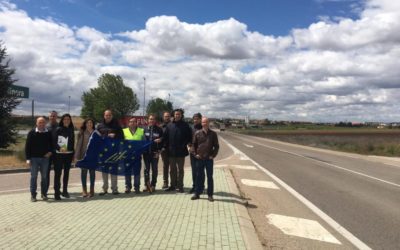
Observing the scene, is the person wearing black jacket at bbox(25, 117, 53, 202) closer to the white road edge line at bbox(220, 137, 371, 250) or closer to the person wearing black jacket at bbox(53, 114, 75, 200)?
the person wearing black jacket at bbox(53, 114, 75, 200)

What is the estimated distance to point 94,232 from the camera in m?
Answer: 6.99

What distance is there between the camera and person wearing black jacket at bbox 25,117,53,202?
404 inches

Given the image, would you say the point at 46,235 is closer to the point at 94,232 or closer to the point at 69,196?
the point at 94,232

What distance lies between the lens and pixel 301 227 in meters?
8.23

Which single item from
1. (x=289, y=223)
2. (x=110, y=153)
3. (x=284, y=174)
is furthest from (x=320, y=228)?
(x=284, y=174)

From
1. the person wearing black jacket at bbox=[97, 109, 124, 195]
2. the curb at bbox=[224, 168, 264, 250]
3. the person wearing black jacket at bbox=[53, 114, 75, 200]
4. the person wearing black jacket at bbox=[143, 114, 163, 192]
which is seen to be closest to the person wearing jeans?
the curb at bbox=[224, 168, 264, 250]

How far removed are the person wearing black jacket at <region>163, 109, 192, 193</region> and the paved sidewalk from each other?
73cm

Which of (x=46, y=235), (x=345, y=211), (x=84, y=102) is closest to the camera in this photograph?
(x=46, y=235)

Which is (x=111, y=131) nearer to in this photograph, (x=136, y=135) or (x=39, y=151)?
(x=136, y=135)

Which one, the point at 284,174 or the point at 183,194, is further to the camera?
the point at 284,174

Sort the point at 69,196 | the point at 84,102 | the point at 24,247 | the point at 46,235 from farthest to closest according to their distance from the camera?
the point at 84,102 < the point at 69,196 < the point at 46,235 < the point at 24,247

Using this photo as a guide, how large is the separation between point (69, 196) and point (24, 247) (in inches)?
181

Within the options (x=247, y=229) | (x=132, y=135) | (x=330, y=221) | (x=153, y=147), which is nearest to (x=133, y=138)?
(x=132, y=135)

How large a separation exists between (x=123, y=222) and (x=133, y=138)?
12.3ft
